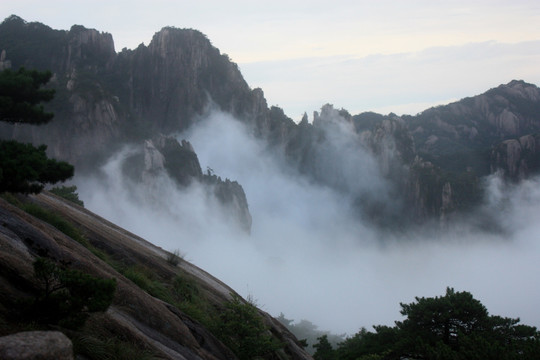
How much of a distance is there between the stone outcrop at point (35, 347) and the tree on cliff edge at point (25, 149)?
5464mm

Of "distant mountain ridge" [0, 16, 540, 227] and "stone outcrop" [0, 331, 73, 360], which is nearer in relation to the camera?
"stone outcrop" [0, 331, 73, 360]

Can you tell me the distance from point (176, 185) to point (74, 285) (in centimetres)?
12146

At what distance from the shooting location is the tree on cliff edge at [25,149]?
44.5 ft

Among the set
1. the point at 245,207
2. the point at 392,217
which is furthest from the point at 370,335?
the point at 392,217

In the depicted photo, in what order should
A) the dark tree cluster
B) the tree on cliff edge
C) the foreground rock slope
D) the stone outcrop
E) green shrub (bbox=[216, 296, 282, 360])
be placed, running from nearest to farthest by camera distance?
the stone outcrop → the foreground rock slope → the tree on cliff edge → green shrub (bbox=[216, 296, 282, 360]) → the dark tree cluster

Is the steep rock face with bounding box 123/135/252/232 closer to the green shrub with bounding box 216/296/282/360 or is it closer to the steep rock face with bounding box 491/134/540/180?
the steep rock face with bounding box 491/134/540/180

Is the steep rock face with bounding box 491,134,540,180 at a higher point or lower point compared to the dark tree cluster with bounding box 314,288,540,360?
higher

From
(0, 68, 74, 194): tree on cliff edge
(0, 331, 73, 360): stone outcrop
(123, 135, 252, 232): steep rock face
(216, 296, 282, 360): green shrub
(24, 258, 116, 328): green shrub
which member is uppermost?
(123, 135, 252, 232): steep rock face

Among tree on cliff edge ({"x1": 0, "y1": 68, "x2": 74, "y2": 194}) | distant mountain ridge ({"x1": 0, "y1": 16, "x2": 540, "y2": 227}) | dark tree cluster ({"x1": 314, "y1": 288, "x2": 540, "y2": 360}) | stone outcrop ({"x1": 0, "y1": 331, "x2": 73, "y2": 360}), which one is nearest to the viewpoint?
stone outcrop ({"x1": 0, "y1": 331, "x2": 73, "y2": 360})

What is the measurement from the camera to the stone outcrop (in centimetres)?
820

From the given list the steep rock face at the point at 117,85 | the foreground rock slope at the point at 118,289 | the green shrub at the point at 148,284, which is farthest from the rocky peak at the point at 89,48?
the green shrub at the point at 148,284

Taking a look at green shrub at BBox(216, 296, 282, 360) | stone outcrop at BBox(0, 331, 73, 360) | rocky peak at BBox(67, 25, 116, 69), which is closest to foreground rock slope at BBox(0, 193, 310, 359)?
green shrub at BBox(216, 296, 282, 360)

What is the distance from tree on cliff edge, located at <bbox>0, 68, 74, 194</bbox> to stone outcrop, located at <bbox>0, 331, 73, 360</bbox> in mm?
5464

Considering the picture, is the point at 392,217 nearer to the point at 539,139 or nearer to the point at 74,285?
the point at 539,139
